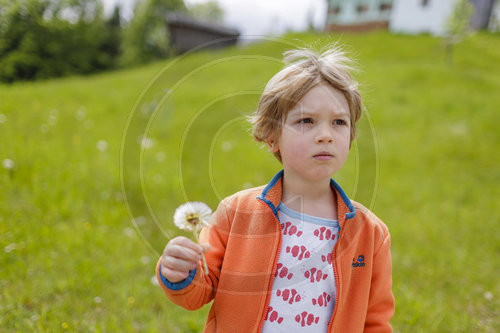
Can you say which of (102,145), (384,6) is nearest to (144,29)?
(384,6)

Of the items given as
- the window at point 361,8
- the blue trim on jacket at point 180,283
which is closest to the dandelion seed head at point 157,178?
the blue trim on jacket at point 180,283

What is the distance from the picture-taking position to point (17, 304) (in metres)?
2.22

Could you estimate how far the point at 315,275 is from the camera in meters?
1.26

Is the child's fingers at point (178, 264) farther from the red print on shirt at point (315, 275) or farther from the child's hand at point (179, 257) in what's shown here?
the red print on shirt at point (315, 275)

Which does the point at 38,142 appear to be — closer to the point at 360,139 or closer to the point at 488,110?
the point at 360,139

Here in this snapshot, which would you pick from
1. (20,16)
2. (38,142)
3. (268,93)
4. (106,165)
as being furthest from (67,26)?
(268,93)

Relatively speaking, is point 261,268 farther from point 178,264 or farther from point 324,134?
point 324,134

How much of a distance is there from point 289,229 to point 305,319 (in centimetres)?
29

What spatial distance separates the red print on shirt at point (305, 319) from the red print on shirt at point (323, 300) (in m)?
0.04

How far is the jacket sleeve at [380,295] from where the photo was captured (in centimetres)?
136

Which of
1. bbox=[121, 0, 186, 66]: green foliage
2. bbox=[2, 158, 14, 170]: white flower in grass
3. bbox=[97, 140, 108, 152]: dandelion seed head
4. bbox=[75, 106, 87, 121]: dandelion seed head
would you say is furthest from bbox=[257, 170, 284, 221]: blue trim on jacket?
bbox=[121, 0, 186, 66]: green foliage

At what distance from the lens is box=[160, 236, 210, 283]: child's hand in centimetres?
112

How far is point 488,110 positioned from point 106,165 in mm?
7360

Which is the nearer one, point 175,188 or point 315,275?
point 315,275
